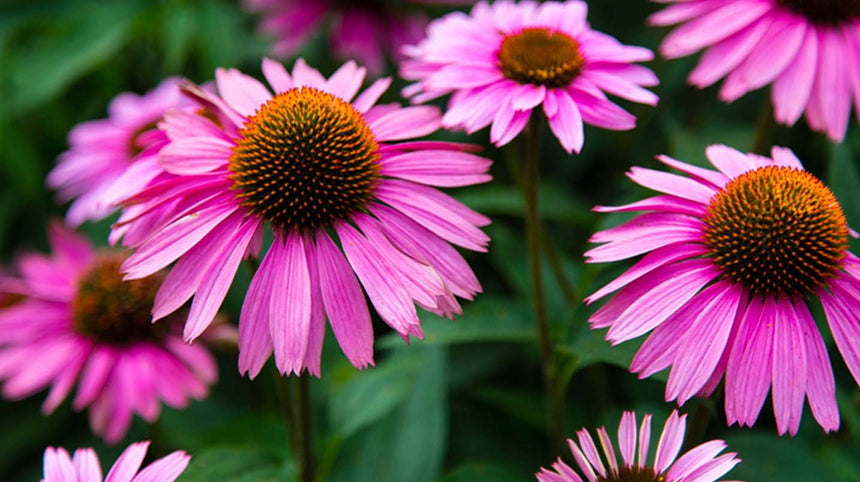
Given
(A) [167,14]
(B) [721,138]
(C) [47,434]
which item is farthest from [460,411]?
(A) [167,14]

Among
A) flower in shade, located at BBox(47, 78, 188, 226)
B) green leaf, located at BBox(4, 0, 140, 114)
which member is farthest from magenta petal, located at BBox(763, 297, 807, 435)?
green leaf, located at BBox(4, 0, 140, 114)

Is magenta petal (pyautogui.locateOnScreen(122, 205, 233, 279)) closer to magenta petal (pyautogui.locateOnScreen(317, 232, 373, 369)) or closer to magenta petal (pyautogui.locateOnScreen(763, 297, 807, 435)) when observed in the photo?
magenta petal (pyautogui.locateOnScreen(317, 232, 373, 369))

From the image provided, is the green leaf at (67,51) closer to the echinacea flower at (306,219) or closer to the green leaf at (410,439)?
the echinacea flower at (306,219)

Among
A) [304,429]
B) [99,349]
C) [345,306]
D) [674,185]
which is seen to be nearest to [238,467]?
[304,429]

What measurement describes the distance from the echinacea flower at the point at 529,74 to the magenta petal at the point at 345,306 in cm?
21

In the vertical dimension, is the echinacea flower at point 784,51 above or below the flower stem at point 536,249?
above

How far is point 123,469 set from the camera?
78 cm

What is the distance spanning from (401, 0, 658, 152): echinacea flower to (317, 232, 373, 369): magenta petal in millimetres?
215

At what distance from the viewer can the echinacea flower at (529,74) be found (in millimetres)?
903

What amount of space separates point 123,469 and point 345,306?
11.0 inches

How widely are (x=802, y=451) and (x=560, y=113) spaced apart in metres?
0.66

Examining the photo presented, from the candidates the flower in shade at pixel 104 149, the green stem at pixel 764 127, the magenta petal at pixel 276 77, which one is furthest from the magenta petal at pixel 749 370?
the flower in shade at pixel 104 149

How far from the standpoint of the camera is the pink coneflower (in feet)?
4.16

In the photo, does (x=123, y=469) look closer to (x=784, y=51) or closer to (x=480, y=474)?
(x=480, y=474)
